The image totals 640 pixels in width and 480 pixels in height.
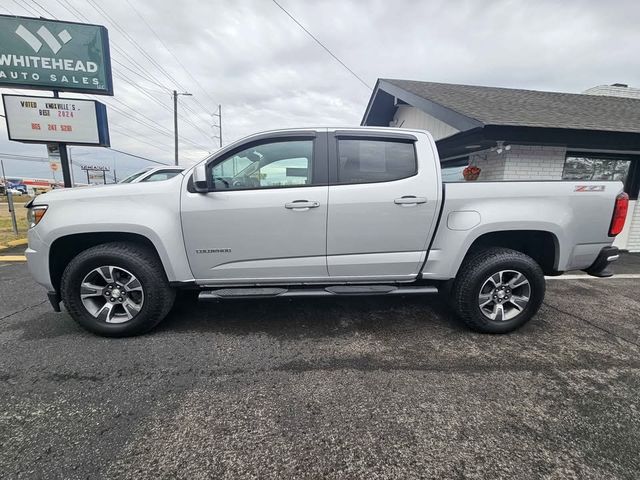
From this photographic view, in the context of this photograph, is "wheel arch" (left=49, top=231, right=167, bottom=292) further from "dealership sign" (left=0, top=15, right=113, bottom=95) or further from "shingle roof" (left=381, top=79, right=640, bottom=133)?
"dealership sign" (left=0, top=15, right=113, bottom=95)

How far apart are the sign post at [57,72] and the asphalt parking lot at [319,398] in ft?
23.4

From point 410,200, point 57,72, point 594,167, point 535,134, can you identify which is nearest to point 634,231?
point 594,167

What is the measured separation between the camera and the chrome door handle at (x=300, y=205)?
2857 millimetres

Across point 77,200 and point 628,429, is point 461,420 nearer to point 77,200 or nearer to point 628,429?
point 628,429

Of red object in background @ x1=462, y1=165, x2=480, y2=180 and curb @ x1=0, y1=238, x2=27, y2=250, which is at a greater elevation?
red object in background @ x1=462, y1=165, x2=480, y2=180

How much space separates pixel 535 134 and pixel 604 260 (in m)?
3.70

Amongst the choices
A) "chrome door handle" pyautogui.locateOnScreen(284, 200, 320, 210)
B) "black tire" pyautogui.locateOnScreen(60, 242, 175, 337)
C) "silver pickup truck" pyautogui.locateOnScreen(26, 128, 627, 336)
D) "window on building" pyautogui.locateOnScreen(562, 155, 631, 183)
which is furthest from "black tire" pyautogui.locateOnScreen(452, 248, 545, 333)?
"window on building" pyautogui.locateOnScreen(562, 155, 631, 183)

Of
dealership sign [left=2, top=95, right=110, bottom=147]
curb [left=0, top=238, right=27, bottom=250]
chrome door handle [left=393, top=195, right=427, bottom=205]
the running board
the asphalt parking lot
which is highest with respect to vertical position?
dealership sign [left=2, top=95, right=110, bottom=147]

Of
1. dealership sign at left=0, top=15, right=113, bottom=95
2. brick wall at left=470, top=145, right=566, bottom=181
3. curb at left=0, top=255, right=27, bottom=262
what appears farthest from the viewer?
dealership sign at left=0, top=15, right=113, bottom=95

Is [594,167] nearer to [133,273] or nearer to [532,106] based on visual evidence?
[532,106]

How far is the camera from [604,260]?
3.12 meters

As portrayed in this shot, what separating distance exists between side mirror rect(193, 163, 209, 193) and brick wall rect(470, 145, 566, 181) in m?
6.13

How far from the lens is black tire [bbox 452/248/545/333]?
3.03 metres

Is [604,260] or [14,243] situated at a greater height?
[604,260]
